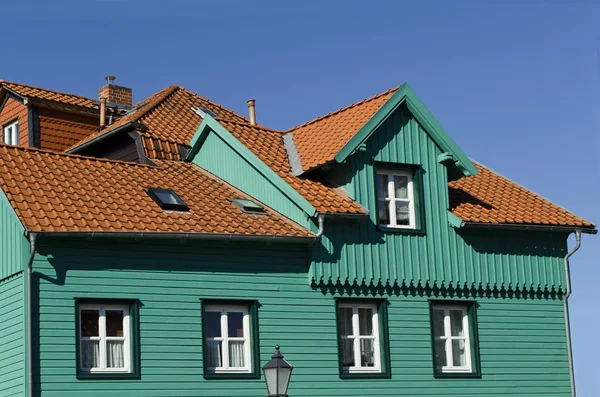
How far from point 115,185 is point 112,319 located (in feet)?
11.3

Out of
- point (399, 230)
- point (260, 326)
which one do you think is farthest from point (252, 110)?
point (260, 326)

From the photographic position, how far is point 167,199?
25250mm

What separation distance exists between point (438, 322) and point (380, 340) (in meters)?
1.78

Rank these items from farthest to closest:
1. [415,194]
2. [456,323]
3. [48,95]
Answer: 1. [48,95]
2. [456,323]
3. [415,194]

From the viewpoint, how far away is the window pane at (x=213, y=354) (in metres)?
24.1

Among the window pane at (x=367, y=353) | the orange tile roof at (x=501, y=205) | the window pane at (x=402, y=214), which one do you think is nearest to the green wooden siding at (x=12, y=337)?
the window pane at (x=367, y=353)

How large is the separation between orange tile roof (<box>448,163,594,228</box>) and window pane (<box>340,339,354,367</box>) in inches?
156

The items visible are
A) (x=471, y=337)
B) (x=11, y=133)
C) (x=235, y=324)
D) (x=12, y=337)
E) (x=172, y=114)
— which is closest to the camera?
(x=12, y=337)

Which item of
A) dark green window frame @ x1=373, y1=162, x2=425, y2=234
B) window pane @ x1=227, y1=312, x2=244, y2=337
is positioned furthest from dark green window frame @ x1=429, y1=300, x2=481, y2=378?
window pane @ x1=227, y1=312, x2=244, y2=337

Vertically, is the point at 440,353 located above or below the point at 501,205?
below

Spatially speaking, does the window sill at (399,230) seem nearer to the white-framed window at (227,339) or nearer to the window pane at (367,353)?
the window pane at (367,353)

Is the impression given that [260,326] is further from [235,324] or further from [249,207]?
[249,207]

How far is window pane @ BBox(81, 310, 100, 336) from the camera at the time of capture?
22.9 metres

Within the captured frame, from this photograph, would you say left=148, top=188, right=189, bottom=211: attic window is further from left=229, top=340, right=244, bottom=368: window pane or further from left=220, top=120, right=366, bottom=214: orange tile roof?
left=229, top=340, right=244, bottom=368: window pane
